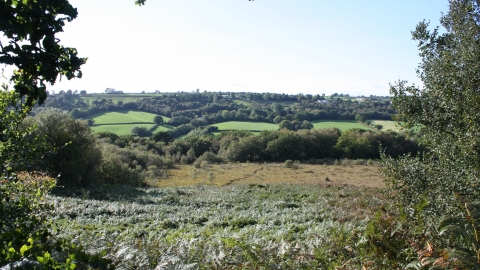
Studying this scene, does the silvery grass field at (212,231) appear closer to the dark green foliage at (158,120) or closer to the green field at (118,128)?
the green field at (118,128)

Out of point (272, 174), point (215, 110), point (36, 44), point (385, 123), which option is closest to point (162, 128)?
point (215, 110)

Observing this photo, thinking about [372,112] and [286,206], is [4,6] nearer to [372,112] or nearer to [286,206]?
[286,206]

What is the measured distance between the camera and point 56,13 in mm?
3670

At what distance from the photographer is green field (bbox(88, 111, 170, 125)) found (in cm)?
8096

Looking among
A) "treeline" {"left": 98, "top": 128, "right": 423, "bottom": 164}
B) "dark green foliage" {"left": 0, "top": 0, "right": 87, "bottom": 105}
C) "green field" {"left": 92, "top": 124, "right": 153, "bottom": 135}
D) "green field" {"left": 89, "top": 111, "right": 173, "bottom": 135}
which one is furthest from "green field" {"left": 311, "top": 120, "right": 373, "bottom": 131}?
"dark green foliage" {"left": 0, "top": 0, "right": 87, "bottom": 105}

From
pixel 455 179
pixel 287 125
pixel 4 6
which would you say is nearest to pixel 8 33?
pixel 4 6

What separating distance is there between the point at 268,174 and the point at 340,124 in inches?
1723

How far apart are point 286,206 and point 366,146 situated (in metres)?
58.6

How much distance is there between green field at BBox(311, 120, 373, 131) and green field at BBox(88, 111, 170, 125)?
45.1 meters

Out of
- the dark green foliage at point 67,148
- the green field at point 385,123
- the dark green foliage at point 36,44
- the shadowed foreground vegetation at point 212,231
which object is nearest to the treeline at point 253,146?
the green field at point 385,123

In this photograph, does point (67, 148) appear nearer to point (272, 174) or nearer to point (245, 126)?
point (272, 174)

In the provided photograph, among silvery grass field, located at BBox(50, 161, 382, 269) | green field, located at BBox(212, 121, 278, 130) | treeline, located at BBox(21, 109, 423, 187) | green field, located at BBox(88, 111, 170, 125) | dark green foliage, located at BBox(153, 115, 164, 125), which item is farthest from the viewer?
green field, located at BBox(212, 121, 278, 130)

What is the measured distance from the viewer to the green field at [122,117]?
80963mm

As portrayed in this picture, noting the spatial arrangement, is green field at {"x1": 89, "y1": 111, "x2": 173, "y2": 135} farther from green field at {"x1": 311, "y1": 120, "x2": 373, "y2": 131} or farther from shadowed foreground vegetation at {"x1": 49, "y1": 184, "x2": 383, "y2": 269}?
shadowed foreground vegetation at {"x1": 49, "y1": 184, "x2": 383, "y2": 269}
